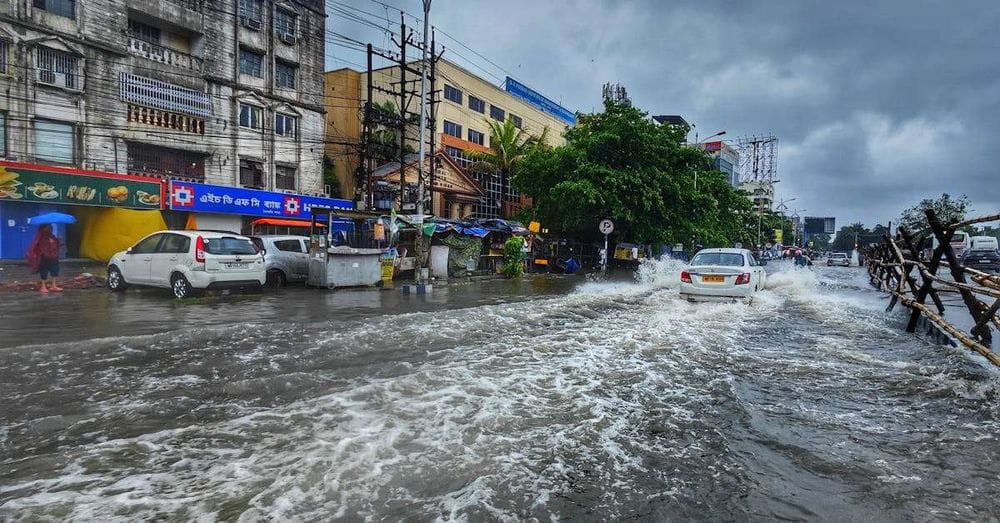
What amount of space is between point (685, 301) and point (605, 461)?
10.3 metres

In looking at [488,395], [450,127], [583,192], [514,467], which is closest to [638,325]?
[488,395]

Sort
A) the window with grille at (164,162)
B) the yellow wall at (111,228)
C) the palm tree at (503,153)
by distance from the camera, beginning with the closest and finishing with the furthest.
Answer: the yellow wall at (111,228)
the window with grille at (164,162)
the palm tree at (503,153)

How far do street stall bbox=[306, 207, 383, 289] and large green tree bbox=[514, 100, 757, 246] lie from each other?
11625mm

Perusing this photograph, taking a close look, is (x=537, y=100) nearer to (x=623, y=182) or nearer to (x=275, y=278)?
(x=623, y=182)

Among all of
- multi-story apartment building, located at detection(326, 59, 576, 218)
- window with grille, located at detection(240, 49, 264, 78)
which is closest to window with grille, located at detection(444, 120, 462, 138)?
multi-story apartment building, located at detection(326, 59, 576, 218)

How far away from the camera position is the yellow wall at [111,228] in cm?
1803

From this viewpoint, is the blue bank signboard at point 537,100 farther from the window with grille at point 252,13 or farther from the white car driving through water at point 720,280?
the white car driving through water at point 720,280

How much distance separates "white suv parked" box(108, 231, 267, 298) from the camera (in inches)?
468

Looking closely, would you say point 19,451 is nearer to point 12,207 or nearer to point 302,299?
point 302,299

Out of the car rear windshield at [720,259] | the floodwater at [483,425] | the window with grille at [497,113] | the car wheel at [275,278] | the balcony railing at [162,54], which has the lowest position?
the floodwater at [483,425]

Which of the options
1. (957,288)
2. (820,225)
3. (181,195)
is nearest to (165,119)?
(181,195)

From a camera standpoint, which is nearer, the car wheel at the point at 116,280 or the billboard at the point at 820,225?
the car wheel at the point at 116,280


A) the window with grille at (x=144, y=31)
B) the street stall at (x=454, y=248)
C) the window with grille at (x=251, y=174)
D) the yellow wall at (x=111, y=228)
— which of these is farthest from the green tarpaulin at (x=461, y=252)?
the window with grille at (x=144, y=31)

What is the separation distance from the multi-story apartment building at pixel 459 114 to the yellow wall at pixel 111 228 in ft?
32.9
